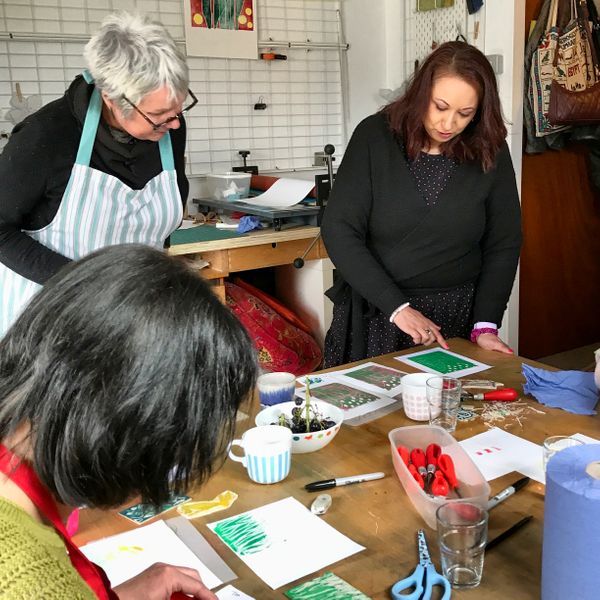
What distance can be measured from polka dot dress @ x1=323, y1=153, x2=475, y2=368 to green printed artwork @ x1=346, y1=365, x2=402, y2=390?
0.31 m

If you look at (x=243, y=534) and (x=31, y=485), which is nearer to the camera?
(x=31, y=485)

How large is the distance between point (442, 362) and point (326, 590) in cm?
86

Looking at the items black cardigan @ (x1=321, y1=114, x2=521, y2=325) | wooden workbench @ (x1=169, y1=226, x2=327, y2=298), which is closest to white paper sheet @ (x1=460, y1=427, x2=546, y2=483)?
black cardigan @ (x1=321, y1=114, x2=521, y2=325)

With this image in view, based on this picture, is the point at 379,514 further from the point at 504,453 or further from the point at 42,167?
the point at 42,167

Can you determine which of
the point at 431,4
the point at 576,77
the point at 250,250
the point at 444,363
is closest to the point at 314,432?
the point at 444,363

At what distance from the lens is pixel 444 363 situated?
165 cm

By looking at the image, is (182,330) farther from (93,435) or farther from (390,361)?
(390,361)

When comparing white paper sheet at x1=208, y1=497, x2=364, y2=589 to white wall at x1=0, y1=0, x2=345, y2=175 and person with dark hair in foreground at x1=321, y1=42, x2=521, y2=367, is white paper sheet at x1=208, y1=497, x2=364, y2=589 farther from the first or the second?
white wall at x1=0, y1=0, x2=345, y2=175

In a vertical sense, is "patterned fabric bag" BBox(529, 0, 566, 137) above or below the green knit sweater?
above

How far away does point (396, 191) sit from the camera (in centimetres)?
185

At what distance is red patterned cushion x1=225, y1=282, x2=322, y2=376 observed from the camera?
2.93m

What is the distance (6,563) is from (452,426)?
0.92 metres

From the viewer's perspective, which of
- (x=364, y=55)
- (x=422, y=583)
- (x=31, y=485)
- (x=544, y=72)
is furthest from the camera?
(x=364, y=55)

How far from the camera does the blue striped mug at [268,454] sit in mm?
1109
